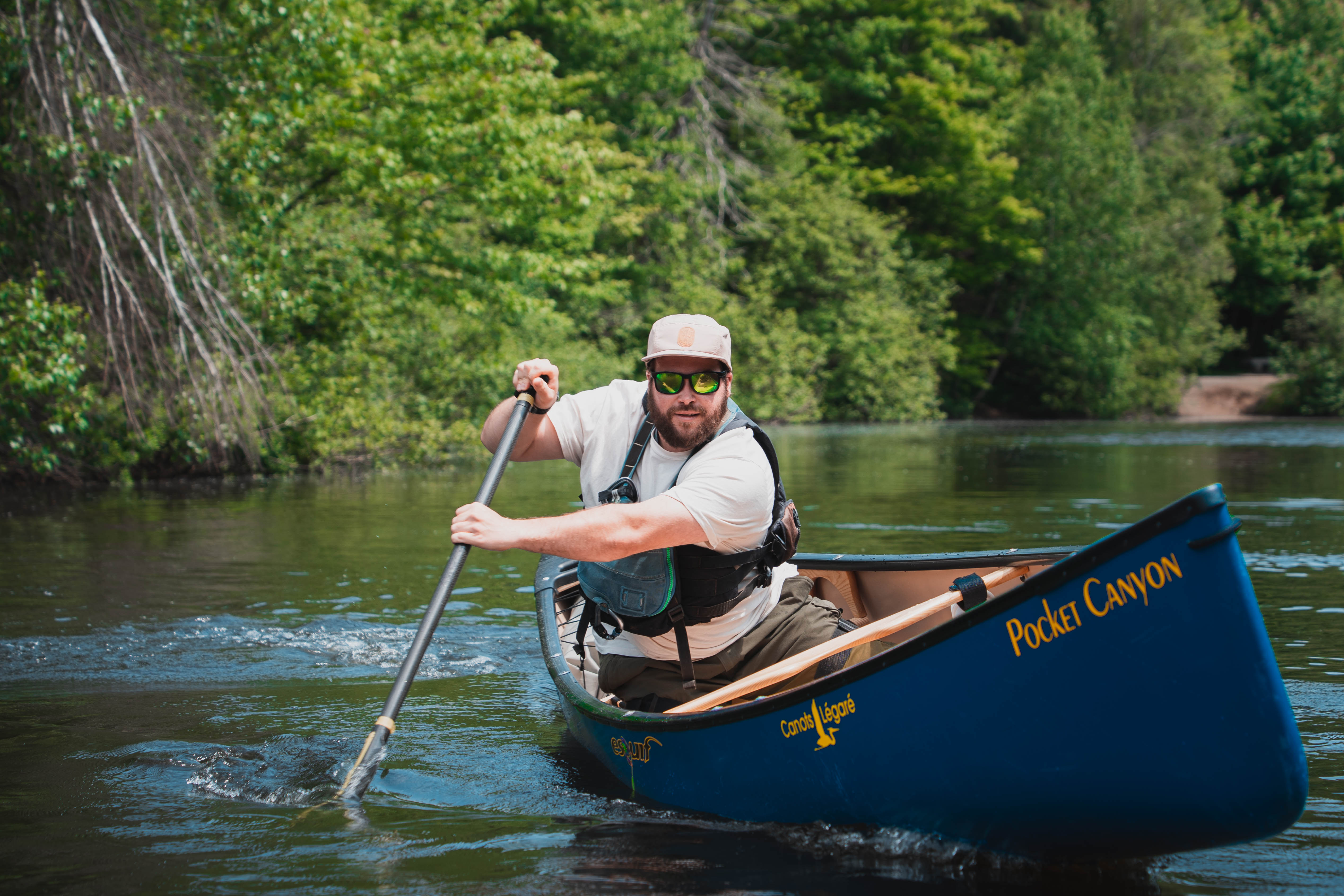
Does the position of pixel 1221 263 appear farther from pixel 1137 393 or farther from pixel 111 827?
pixel 111 827

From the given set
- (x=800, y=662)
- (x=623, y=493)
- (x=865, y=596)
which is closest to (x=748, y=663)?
(x=800, y=662)

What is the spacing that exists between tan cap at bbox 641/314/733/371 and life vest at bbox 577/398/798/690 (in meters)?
0.19

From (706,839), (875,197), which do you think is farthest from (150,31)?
(875,197)

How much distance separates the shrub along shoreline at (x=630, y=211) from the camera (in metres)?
9.72

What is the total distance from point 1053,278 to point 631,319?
42.6 ft

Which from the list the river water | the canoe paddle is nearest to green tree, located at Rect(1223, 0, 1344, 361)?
the river water

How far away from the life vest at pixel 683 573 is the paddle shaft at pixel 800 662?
0.80 feet

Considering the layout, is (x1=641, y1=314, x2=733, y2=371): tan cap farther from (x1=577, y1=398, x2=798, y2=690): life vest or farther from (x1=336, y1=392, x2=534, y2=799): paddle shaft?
(x1=336, y1=392, x2=534, y2=799): paddle shaft

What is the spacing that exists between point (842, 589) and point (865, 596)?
0.11m

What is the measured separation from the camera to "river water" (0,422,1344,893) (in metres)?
3.23

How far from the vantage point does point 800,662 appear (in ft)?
12.1

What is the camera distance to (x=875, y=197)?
32.1 meters

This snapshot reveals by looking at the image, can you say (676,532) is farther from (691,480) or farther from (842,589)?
(842,589)

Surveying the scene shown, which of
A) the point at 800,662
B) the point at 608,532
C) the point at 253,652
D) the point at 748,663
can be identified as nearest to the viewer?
the point at 608,532
